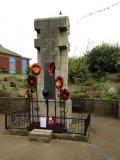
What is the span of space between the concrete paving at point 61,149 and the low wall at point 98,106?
162 inches

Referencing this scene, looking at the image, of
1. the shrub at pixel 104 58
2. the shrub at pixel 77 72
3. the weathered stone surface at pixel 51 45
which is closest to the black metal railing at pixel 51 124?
the weathered stone surface at pixel 51 45

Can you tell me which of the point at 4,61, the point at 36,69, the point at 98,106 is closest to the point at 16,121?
the point at 36,69

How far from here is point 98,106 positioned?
14359mm

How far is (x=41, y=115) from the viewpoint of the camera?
10141 mm

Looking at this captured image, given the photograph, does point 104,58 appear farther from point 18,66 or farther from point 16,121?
point 18,66

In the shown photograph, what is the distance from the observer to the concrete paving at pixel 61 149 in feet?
23.0

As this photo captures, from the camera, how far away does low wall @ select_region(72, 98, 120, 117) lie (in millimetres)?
13773

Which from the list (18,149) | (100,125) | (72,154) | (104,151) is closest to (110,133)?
(100,125)

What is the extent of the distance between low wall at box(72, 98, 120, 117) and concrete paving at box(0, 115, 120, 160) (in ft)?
13.5

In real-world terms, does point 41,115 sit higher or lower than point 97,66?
lower

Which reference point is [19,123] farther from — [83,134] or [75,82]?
[75,82]

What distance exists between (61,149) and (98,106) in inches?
278

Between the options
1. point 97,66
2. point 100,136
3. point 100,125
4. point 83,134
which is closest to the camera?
point 83,134

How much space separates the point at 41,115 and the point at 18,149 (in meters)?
2.68
